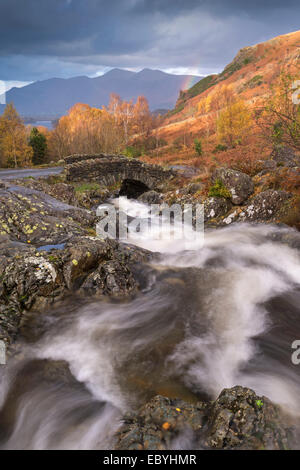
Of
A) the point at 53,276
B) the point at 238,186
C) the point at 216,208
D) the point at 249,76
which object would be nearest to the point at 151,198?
the point at 216,208

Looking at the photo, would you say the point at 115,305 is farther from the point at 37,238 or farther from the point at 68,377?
the point at 37,238

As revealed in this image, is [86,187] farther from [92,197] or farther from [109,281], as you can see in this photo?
[109,281]

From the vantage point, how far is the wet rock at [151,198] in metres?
21.6

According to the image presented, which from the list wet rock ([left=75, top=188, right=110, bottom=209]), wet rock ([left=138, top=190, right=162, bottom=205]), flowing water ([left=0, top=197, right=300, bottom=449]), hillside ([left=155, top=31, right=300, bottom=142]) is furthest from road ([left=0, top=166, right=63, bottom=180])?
hillside ([left=155, top=31, right=300, bottom=142])

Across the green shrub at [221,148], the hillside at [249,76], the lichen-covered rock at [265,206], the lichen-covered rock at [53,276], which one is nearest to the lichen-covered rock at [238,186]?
the lichen-covered rock at [265,206]

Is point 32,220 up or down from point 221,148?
down

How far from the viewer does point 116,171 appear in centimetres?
2284

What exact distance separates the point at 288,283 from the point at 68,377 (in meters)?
6.81

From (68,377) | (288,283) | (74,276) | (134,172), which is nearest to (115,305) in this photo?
(74,276)

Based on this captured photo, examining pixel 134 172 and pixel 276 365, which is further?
pixel 134 172

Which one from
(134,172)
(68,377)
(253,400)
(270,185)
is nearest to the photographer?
(253,400)

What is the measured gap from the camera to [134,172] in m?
23.3

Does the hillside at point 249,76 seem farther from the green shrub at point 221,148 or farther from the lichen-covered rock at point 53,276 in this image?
the lichen-covered rock at point 53,276

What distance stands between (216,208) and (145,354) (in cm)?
1118
